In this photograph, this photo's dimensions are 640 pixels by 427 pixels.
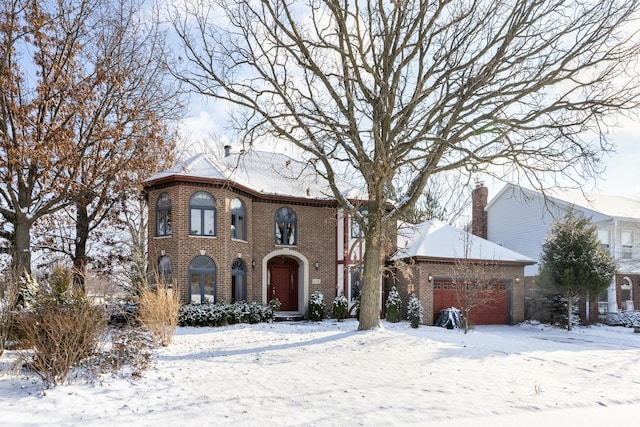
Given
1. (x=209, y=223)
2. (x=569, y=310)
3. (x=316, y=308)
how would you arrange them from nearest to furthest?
(x=209, y=223)
(x=316, y=308)
(x=569, y=310)

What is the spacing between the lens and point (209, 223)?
1747 centimetres

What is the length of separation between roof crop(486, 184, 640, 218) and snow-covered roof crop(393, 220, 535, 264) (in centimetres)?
370

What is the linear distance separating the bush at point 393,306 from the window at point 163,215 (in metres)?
9.28

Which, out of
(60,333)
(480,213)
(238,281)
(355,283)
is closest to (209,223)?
(238,281)

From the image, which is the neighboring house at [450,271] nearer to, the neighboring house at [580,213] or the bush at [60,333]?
the neighboring house at [580,213]

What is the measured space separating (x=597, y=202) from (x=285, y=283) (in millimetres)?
18400

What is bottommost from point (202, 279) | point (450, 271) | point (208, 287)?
point (208, 287)

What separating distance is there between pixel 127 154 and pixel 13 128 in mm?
3731

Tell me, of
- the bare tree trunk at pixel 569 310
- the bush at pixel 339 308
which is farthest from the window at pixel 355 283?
the bare tree trunk at pixel 569 310

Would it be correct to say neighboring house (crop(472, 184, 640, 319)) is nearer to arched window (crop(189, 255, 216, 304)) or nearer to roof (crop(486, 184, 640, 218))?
roof (crop(486, 184, 640, 218))

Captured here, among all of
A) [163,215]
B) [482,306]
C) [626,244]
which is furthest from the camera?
[626,244]

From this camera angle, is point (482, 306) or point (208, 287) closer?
point (208, 287)

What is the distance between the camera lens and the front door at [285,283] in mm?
20703

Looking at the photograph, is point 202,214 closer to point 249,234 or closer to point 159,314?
point 249,234
